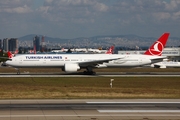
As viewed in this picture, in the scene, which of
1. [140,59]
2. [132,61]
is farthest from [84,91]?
[140,59]

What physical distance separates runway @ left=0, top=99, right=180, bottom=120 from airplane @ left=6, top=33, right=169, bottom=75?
34620 millimetres

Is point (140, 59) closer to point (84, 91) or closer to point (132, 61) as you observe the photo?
point (132, 61)

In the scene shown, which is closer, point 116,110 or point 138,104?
point 116,110

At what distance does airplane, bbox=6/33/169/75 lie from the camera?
197 feet

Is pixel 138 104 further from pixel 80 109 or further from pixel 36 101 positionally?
pixel 36 101

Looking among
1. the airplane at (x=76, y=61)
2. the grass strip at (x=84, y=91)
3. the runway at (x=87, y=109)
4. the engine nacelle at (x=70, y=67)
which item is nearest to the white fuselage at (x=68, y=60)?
the airplane at (x=76, y=61)

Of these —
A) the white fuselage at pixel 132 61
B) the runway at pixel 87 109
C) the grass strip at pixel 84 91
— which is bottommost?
the grass strip at pixel 84 91

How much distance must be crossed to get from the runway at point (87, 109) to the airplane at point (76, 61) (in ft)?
114

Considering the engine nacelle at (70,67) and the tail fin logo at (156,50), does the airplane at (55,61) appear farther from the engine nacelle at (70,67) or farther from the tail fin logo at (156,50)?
the tail fin logo at (156,50)

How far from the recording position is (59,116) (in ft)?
63.7

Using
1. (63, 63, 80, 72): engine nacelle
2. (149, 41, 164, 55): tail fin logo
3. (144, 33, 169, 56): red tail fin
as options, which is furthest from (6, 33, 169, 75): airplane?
(144, 33, 169, 56): red tail fin

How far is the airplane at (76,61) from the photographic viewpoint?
6019cm

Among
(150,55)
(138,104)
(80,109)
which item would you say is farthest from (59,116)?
(150,55)

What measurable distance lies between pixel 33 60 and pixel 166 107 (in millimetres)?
39460
